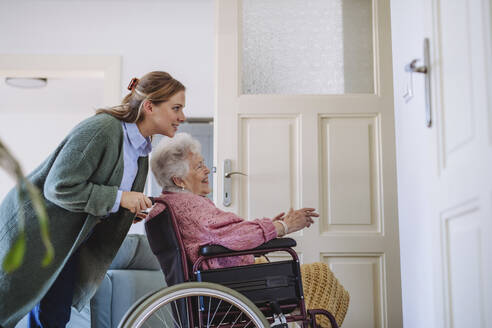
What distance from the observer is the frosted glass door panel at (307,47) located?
3123 mm

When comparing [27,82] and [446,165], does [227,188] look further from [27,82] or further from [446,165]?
[27,82]

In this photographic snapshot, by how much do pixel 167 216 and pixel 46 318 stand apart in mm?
480

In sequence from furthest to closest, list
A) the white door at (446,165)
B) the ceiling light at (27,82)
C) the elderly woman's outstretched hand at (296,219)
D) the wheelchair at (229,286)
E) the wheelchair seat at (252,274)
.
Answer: the ceiling light at (27,82) < the elderly woman's outstretched hand at (296,219) < the wheelchair seat at (252,274) < the wheelchair at (229,286) < the white door at (446,165)

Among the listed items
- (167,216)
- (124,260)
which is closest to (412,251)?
(167,216)

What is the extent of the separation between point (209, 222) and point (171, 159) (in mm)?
351

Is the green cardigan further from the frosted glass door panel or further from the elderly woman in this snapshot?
the frosted glass door panel

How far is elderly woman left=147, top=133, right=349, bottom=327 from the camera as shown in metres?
1.92

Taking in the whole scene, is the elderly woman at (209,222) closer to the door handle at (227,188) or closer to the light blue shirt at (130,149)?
the light blue shirt at (130,149)

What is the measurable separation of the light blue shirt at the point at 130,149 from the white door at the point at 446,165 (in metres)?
0.90

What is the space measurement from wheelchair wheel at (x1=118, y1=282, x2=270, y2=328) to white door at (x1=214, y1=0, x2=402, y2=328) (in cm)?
115

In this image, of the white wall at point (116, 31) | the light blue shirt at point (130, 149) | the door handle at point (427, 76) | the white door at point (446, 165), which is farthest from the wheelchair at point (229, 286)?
the white wall at point (116, 31)

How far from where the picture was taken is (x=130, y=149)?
6.39ft

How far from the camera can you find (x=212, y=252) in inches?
70.7

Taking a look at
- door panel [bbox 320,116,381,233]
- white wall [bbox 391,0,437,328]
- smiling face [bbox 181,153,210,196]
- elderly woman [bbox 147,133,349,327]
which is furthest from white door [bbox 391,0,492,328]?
door panel [bbox 320,116,381,233]
